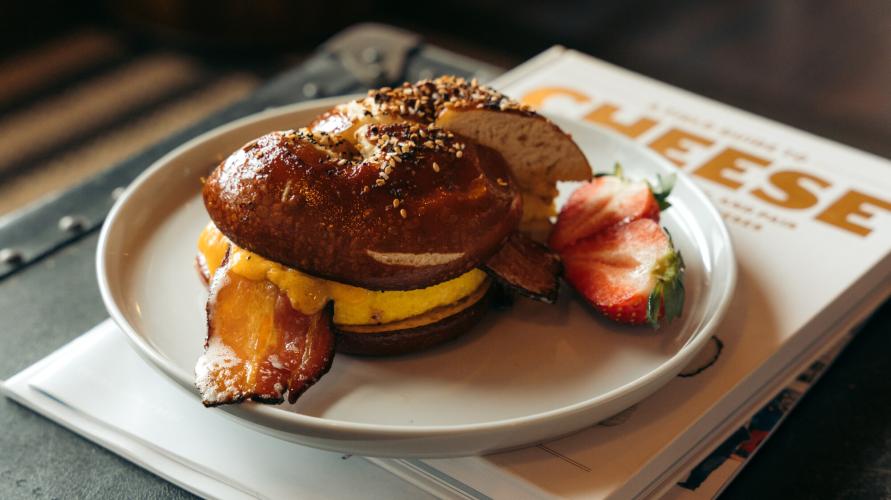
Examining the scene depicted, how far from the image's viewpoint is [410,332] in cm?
124

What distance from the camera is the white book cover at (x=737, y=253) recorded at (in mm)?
1087

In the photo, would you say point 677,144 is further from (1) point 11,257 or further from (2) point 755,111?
(2) point 755,111

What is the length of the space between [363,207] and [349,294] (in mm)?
132

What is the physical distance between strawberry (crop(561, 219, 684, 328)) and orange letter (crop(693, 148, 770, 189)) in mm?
412

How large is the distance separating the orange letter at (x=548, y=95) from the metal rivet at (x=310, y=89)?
52 centimetres

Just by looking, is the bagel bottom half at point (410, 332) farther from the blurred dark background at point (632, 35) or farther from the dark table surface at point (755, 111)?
the blurred dark background at point (632, 35)

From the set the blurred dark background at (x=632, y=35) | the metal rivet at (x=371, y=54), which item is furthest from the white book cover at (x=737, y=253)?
the blurred dark background at (x=632, y=35)

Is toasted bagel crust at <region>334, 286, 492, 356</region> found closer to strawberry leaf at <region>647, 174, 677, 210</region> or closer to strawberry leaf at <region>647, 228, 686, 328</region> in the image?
strawberry leaf at <region>647, 228, 686, 328</region>

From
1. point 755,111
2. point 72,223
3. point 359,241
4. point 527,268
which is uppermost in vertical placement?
point 359,241

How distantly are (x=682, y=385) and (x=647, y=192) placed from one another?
1.09ft

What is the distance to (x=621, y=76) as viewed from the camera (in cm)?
204

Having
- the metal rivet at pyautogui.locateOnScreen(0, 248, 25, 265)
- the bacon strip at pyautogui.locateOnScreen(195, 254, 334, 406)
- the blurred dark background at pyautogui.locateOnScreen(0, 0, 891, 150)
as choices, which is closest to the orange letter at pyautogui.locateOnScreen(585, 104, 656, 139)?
the bacon strip at pyautogui.locateOnScreen(195, 254, 334, 406)

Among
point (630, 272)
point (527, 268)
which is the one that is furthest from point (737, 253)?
point (527, 268)

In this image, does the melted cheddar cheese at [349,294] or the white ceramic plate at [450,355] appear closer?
the white ceramic plate at [450,355]
